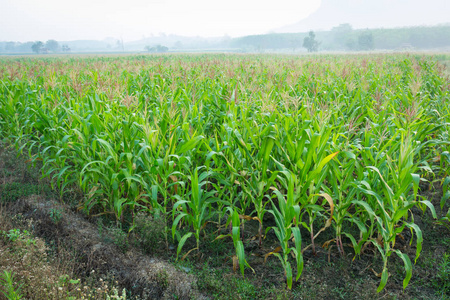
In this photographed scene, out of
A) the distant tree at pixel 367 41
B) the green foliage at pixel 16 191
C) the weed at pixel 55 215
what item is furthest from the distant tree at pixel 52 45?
the weed at pixel 55 215

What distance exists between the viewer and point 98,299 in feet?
8.00

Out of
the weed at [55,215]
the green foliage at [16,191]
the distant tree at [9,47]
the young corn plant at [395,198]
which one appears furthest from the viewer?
the distant tree at [9,47]

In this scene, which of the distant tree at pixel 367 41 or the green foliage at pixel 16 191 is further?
the distant tree at pixel 367 41

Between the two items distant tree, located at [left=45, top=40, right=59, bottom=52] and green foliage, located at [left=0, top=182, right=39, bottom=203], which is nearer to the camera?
green foliage, located at [left=0, top=182, right=39, bottom=203]

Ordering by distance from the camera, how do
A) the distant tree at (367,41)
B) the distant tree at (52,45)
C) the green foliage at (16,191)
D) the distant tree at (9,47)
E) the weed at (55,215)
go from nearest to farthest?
1. the weed at (55,215)
2. the green foliage at (16,191)
3. the distant tree at (367,41)
4. the distant tree at (52,45)
5. the distant tree at (9,47)

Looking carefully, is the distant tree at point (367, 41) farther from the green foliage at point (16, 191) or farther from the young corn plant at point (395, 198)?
the green foliage at point (16, 191)

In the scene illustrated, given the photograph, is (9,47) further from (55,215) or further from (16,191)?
(55,215)

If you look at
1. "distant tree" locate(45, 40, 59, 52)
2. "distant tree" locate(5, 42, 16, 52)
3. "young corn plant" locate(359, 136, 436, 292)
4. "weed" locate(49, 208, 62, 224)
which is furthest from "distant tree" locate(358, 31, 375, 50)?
"distant tree" locate(5, 42, 16, 52)

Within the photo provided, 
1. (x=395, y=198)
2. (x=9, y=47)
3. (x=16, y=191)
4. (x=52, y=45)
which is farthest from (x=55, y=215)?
(x=9, y=47)

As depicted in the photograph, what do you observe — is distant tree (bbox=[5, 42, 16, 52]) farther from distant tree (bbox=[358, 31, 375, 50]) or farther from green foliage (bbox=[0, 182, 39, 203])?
green foliage (bbox=[0, 182, 39, 203])

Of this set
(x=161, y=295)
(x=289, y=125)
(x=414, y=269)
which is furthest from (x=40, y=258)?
(x=414, y=269)

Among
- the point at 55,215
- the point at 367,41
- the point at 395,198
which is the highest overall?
the point at 367,41

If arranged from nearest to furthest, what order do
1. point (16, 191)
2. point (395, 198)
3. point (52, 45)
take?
point (395, 198), point (16, 191), point (52, 45)

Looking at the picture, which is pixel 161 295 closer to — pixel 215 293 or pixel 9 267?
pixel 215 293
